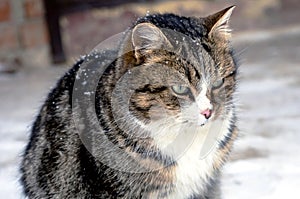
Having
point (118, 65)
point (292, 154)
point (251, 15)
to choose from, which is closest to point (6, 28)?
point (251, 15)

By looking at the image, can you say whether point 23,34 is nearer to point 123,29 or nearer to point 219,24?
point 123,29

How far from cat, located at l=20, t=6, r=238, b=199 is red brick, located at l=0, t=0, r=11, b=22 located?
2.07 metres

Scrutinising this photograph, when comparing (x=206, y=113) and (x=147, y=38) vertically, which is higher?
(x=147, y=38)

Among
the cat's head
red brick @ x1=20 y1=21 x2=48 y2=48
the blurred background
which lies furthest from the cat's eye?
red brick @ x1=20 y1=21 x2=48 y2=48

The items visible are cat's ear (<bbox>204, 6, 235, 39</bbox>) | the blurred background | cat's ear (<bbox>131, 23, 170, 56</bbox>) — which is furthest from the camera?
the blurred background

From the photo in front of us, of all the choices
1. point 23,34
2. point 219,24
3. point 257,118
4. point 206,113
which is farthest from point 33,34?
point 206,113

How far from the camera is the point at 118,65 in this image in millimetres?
1641

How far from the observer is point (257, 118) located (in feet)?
8.71

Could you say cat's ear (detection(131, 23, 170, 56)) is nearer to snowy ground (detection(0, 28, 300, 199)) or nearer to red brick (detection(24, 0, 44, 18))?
snowy ground (detection(0, 28, 300, 199))

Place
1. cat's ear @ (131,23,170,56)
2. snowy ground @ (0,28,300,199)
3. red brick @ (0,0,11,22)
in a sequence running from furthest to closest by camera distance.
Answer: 1. red brick @ (0,0,11,22)
2. snowy ground @ (0,28,300,199)
3. cat's ear @ (131,23,170,56)

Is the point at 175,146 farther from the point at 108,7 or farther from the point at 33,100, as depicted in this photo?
the point at 108,7

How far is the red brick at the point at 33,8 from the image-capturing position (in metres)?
3.71

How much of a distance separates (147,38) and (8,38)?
2313 millimetres

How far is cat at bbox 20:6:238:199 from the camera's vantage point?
157 centimetres
